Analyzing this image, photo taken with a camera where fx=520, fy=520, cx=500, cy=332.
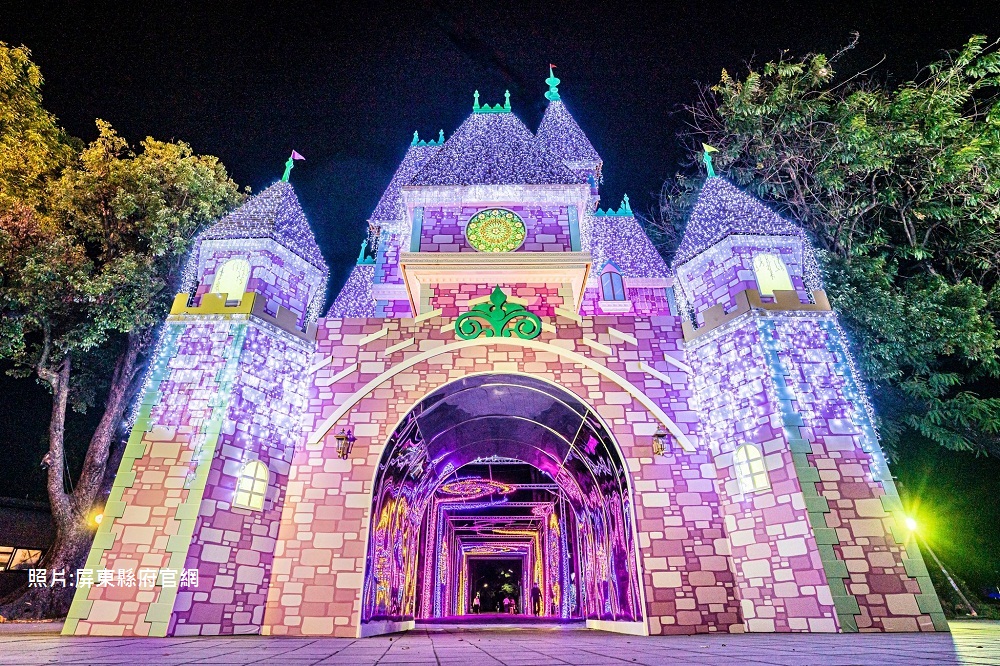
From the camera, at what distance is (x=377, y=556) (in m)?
9.19

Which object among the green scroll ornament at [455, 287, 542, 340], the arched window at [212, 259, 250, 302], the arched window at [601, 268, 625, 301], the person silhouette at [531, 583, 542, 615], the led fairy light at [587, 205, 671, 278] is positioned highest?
the led fairy light at [587, 205, 671, 278]

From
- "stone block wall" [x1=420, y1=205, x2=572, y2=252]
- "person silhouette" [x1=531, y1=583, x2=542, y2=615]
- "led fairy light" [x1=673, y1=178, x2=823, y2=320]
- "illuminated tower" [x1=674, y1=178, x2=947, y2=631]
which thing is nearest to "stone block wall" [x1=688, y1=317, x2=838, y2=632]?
"illuminated tower" [x1=674, y1=178, x2=947, y2=631]

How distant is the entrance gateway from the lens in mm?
7516

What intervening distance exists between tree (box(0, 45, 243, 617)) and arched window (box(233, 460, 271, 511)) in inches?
231

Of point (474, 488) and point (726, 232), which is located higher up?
point (726, 232)

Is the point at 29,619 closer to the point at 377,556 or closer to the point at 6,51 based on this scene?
the point at 377,556

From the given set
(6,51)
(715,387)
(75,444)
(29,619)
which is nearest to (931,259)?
(715,387)

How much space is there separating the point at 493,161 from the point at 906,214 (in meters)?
9.97

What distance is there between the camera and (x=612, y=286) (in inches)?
584

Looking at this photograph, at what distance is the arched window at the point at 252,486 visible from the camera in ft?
26.8

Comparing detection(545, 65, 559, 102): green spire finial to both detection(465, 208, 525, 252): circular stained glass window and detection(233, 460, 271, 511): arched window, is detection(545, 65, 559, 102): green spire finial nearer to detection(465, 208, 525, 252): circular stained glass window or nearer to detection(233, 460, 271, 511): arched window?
detection(465, 208, 525, 252): circular stained glass window

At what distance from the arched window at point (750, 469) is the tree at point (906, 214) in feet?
17.8

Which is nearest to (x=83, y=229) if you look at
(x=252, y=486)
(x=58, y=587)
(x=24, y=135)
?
(x=24, y=135)

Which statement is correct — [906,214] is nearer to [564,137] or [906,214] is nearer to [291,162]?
[564,137]
